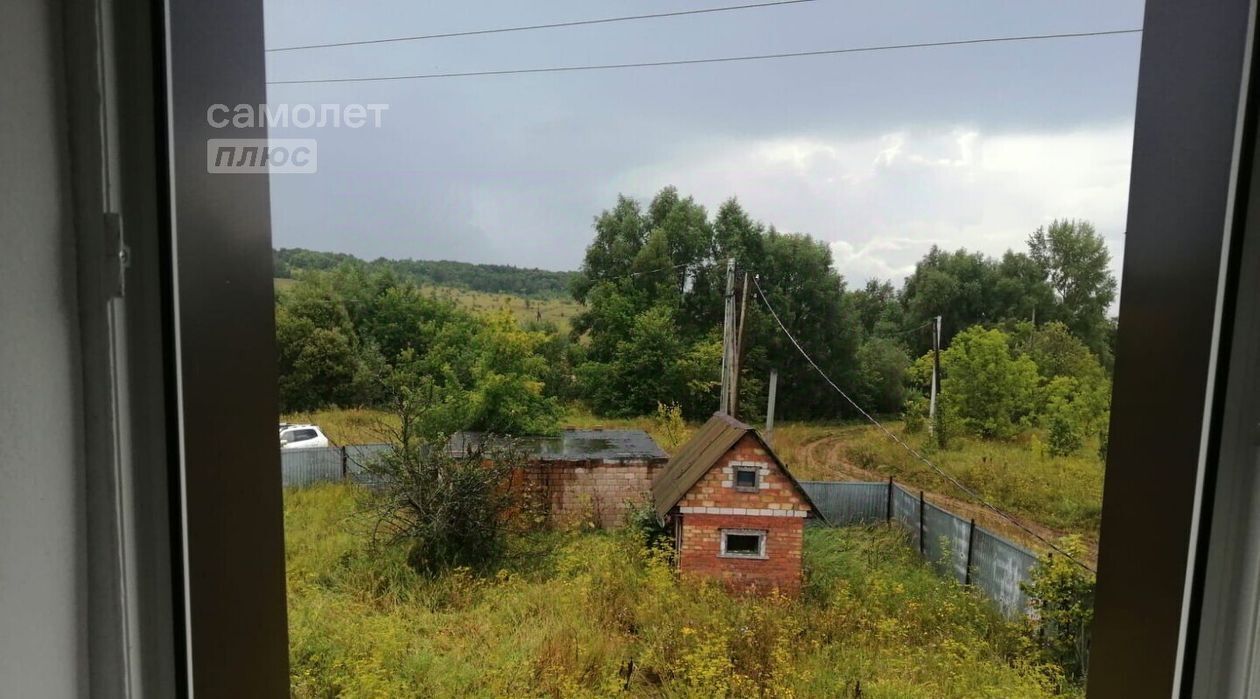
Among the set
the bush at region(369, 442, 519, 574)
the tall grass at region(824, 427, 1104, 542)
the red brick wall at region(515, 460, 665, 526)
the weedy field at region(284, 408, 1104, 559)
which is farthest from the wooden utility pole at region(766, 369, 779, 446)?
the bush at region(369, 442, 519, 574)

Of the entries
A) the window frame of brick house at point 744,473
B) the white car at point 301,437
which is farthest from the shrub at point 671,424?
the white car at point 301,437

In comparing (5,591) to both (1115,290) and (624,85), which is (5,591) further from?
(1115,290)

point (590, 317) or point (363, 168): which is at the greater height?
point (363, 168)

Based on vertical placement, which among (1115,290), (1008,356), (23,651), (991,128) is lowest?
(23,651)

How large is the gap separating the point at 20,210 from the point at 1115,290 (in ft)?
4.58

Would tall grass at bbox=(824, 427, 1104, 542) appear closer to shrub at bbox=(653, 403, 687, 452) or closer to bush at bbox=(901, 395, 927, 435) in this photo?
bush at bbox=(901, 395, 927, 435)

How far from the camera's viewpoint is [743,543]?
1266 millimetres

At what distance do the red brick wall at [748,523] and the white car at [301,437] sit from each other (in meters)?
0.70

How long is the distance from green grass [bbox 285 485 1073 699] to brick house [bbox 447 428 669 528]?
54 millimetres

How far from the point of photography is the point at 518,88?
121 centimetres

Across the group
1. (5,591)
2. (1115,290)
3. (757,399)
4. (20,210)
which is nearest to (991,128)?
(1115,290)

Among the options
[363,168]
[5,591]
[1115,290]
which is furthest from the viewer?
[363,168]

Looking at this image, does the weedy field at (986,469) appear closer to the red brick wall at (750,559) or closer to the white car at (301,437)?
the red brick wall at (750,559)

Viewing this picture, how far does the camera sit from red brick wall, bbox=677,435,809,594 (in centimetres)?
126
